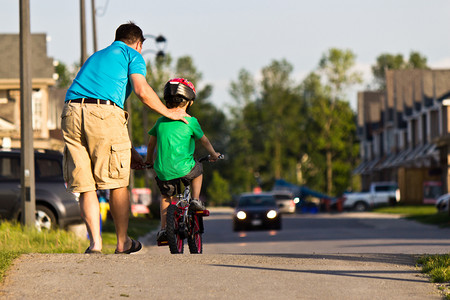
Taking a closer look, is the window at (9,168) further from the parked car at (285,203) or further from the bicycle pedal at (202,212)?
the parked car at (285,203)

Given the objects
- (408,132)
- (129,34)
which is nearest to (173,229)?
(129,34)

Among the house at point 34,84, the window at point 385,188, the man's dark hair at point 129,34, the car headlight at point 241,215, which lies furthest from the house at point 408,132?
the man's dark hair at point 129,34

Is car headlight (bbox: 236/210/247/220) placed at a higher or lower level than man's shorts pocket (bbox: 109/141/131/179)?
lower

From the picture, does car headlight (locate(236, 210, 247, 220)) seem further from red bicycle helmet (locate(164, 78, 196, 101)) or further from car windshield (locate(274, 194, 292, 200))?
car windshield (locate(274, 194, 292, 200))

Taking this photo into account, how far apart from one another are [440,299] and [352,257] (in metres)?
2.46

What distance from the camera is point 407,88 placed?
75.4 metres

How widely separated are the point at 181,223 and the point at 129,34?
2.22 metres

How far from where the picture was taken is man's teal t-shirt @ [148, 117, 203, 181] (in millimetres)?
10570

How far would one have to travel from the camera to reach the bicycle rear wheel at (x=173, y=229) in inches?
419

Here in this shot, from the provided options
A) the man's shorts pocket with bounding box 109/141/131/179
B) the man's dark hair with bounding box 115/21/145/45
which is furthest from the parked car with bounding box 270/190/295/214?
the man's shorts pocket with bounding box 109/141/131/179

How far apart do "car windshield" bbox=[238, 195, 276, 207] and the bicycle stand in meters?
21.5

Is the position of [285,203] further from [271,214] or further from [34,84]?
[271,214]

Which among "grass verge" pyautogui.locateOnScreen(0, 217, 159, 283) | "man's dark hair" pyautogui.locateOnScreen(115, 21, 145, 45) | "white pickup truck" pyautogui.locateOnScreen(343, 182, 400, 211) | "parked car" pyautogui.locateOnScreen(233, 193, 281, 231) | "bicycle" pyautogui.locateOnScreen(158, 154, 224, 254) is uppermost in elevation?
"man's dark hair" pyautogui.locateOnScreen(115, 21, 145, 45)

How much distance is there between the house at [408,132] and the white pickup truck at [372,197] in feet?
3.11
